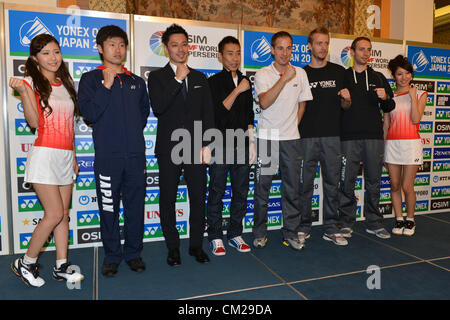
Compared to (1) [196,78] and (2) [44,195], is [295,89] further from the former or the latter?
(2) [44,195]

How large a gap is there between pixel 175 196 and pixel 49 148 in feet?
3.36

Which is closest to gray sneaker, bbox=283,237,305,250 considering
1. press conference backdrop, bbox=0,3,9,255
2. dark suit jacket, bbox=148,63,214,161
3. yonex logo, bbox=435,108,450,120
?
dark suit jacket, bbox=148,63,214,161

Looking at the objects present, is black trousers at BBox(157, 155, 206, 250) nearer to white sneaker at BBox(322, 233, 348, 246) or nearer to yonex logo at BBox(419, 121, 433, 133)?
white sneaker at BBox(322, 233, 348, 246)

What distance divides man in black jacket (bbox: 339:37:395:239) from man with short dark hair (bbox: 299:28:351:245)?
0.65 feet

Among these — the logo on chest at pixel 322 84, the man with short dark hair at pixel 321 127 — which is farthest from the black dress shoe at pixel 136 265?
the logo on chest at pixel 322 84

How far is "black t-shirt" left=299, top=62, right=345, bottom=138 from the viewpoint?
3369mm

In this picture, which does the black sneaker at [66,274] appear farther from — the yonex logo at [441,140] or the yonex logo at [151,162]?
the yonex logo at [441,140]

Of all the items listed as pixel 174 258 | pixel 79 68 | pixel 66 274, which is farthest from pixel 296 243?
pixel 79 68

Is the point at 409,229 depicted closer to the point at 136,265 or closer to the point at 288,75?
Answer: the point at 288,75

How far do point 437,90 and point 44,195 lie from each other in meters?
4.95

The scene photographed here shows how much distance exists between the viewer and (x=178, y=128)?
9.34 feet

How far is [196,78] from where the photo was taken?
2.93m

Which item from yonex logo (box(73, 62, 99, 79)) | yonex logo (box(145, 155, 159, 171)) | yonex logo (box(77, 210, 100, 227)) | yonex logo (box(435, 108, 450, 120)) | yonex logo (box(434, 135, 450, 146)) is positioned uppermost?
yonex logo (box(73, 62, 99, 79))

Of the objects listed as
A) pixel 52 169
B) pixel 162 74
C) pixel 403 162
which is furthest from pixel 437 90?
pixel 52 169
